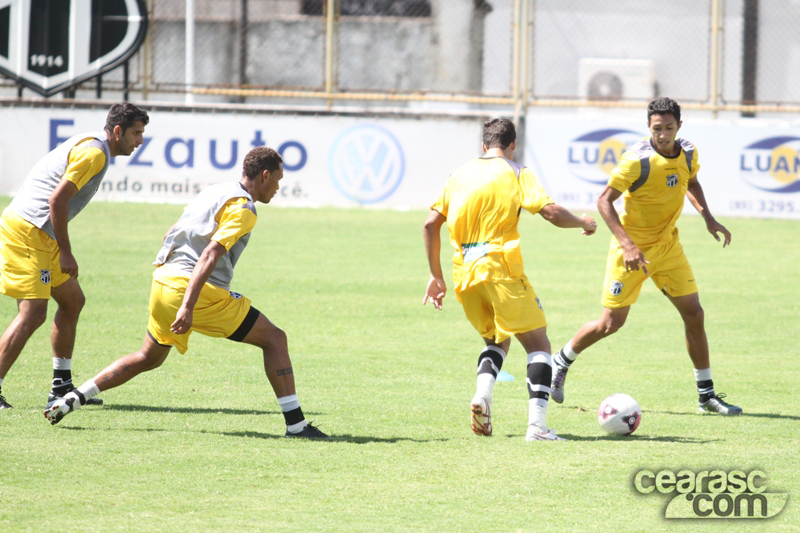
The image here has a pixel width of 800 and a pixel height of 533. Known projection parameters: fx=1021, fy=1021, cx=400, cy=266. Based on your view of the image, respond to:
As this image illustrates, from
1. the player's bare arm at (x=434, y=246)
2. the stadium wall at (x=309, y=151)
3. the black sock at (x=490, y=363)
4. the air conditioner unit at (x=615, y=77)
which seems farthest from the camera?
the air conditioner unit at (x=615, y=77)

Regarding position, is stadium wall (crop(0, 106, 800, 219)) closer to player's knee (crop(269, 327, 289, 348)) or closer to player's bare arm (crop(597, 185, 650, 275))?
player's bare arm (crop(597, 185, 650, 275))

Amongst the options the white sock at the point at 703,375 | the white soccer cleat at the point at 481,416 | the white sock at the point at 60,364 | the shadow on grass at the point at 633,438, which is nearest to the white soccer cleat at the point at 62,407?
the white sock at the point at 60,364

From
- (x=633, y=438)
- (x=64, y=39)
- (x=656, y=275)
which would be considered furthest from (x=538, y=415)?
(x=64, y=39)

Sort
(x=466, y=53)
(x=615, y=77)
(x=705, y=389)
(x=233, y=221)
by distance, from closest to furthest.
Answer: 1. (x=233, y=221)
2. (x=705, y=389)
3. (x=466, y=53)
4. (x=615, y=77)

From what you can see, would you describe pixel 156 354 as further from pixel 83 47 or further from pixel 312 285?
pixel 83 47

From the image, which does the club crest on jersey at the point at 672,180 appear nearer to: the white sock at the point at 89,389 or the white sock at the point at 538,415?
the white sock at the point at 538,415

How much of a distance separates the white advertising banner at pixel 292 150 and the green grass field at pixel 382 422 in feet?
20.5

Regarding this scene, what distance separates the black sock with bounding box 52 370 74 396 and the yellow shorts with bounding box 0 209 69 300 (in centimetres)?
57

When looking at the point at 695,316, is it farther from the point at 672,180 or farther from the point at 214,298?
the point at 214,298

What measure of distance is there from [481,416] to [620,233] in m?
1.59

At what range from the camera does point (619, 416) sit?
6.01m

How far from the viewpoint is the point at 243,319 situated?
588 cm

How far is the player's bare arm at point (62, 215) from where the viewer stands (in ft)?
20.4

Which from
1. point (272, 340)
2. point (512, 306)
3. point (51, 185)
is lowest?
point (272, 340)
